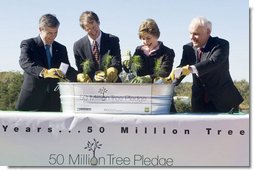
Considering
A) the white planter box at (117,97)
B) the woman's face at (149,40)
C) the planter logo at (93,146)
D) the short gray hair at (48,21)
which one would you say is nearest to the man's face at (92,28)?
the short gray hair at (48,21)

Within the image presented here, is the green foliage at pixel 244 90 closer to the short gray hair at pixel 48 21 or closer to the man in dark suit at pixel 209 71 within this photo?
the man in dark suit at pixel 209 71

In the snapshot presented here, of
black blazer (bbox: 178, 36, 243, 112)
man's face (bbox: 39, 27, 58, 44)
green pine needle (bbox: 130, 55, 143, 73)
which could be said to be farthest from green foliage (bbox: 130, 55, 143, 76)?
man's face (bbox: 39, 27, 58, 44)

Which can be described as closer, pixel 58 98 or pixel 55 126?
pixel 55 126

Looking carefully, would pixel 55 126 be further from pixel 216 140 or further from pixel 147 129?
pixel 216 140

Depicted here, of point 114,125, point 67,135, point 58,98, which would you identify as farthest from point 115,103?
point 58,98

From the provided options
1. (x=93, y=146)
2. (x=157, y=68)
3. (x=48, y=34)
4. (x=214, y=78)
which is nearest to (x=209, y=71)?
(x=214, y=78)

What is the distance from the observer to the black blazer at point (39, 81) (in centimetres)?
439

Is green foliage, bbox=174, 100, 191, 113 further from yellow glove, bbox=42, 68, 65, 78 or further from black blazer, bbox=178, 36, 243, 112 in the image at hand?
yellow glove, bbox=42, 68, 65, 78

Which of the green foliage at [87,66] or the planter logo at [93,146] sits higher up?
the green foliage at [87,66]

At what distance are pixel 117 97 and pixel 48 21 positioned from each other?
93 centimetres

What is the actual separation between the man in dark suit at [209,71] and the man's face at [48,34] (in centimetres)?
106

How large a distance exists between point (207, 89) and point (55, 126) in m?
1.27

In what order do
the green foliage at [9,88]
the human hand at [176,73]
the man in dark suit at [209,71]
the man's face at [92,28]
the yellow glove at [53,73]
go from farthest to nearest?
the green foliage at [9,88] < the man's face at [92,28] < the man in dark suit at [209,71] < the yellow glove at [53,73] < the human hand at [176,73]

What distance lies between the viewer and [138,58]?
4141 mm
